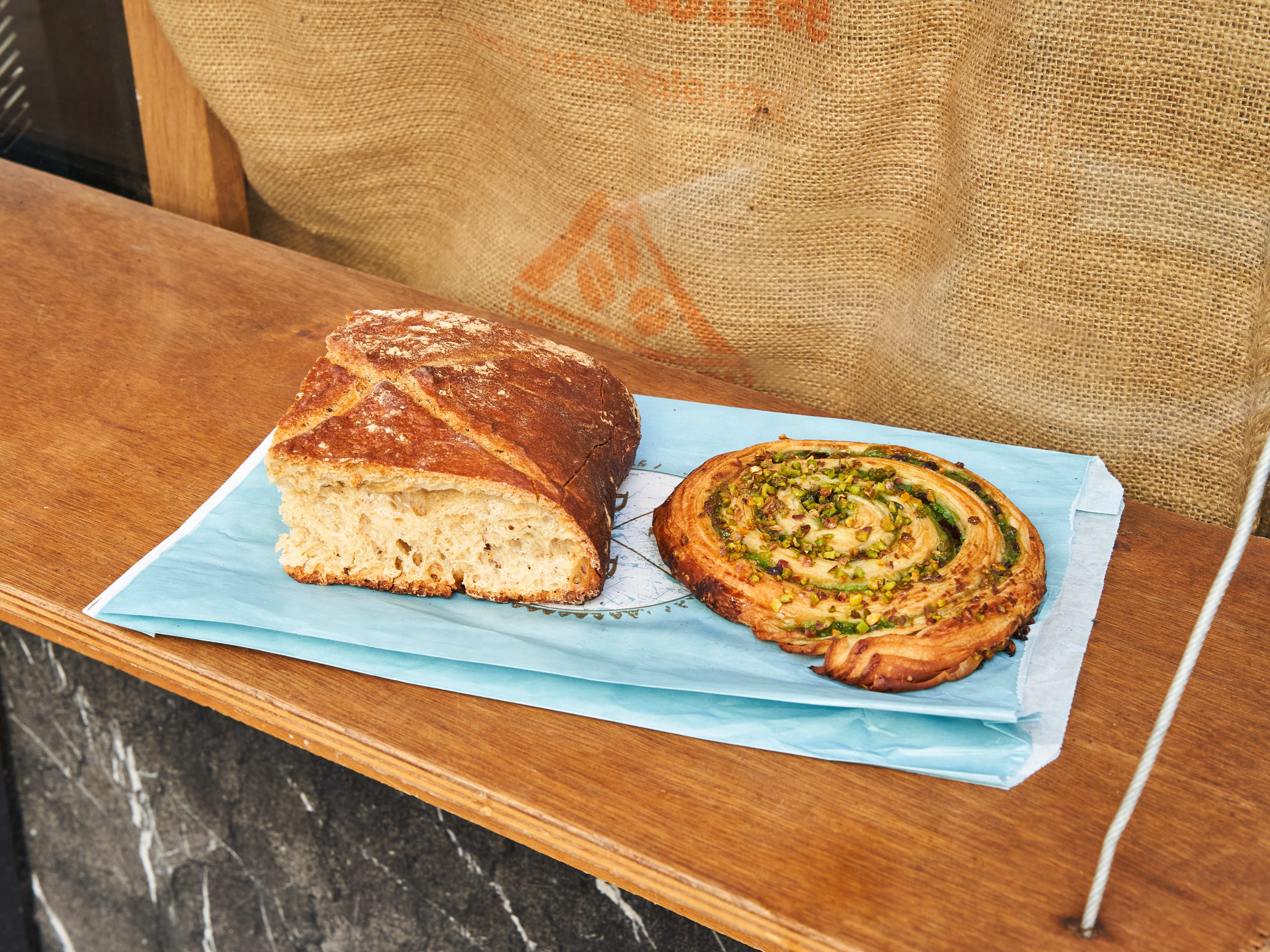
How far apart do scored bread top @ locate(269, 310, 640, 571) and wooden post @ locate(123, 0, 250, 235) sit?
0.84 meters

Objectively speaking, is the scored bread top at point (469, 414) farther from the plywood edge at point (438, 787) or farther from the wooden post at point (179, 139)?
the wooden post at point (179, 139)

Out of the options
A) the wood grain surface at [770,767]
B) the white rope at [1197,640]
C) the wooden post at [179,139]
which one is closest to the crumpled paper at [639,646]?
the wood grain surface at [770,767]

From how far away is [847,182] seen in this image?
4.46 ft

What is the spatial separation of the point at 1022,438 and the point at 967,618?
510mm

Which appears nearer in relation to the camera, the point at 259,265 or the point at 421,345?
the point at 421,345

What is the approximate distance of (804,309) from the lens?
4.86 feet

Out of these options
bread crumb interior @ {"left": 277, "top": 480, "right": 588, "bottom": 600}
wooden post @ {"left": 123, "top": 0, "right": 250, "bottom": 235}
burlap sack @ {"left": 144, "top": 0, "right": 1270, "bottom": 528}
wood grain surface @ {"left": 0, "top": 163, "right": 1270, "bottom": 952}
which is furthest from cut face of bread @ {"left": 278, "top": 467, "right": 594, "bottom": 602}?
wooden post @ {"left": 123, "top": 0, "right": 250, "bottom": 235}

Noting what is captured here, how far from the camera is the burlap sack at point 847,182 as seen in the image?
1.14m

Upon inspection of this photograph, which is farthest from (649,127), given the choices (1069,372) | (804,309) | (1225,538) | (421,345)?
(1225,538)

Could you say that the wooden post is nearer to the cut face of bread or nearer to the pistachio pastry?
the cut face of bread

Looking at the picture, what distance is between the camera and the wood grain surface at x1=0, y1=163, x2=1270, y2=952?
0.76m

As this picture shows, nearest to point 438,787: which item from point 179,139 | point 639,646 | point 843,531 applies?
point 639,646

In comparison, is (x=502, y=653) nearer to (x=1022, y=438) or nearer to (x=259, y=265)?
(x=1022, y=438)

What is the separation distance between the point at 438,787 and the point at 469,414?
37 centimetres
